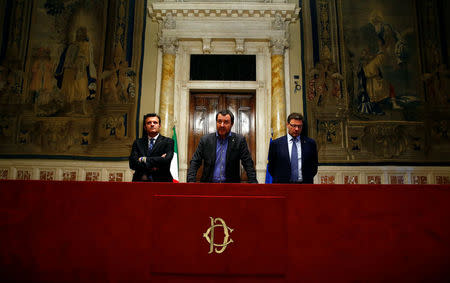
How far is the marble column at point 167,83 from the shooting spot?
19.4 feet

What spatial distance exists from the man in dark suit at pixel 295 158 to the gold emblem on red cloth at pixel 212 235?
1634 millimetres

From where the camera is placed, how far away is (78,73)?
20.1 feet

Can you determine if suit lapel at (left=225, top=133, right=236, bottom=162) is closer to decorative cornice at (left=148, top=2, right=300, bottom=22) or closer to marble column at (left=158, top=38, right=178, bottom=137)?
marble column at (left=158, top=38, right=178, bottom=137)

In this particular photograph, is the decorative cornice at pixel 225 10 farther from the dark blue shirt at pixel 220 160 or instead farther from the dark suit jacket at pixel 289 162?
the dark blue shirt at pixel 220 160

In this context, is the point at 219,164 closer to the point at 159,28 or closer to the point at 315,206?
the point at 315,206

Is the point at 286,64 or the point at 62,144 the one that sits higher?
the point at 286,64

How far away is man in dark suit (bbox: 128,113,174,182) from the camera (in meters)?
2.76

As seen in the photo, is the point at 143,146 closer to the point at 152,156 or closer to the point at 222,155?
the point at 152,156

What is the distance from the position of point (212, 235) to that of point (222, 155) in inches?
53.8

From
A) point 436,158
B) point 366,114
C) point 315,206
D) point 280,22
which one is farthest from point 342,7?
point 315,206

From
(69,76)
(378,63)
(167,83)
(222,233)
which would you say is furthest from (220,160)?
(378,63)

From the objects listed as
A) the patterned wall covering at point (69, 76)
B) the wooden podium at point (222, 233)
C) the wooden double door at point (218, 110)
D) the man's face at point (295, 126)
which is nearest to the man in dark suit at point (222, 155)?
the man's face at point (295, 126)

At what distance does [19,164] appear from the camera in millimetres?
5711

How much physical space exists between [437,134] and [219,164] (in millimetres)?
5483
